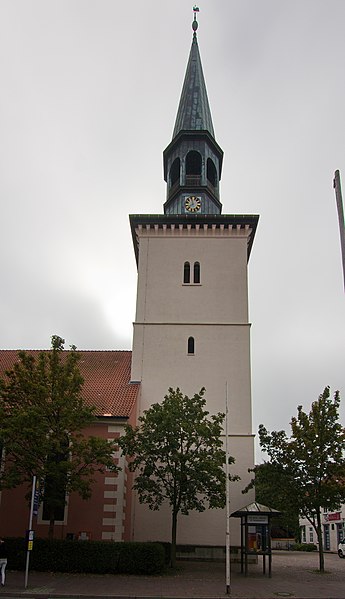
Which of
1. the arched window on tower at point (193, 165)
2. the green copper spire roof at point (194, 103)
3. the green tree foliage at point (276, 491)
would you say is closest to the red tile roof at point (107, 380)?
the green tree foliage at point (276, 491)

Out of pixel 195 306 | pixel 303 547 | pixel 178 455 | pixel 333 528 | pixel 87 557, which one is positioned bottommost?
pixel 303 547

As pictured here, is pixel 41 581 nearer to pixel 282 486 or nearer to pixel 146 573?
pixel 146 573

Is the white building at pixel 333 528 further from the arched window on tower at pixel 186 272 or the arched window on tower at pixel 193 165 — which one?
the arched window on tower at pixel 193 165

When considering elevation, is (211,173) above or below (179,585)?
above

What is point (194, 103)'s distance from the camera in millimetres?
37406

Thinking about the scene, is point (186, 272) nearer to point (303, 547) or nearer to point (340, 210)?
point (340, 210)

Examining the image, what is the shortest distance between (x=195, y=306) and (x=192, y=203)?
6150 millimetres

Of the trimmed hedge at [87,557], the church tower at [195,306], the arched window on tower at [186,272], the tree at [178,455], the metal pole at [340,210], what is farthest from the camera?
the arched window on tower at [186,272]

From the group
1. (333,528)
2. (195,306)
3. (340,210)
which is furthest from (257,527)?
(333,528)

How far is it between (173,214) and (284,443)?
574 inches

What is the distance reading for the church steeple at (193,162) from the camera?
33469 mm

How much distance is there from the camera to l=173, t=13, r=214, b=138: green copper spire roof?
118ft

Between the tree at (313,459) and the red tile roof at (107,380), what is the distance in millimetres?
6936

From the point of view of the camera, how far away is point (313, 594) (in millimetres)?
17797
